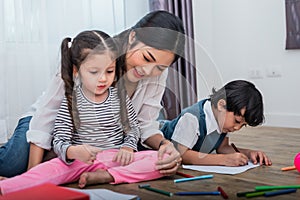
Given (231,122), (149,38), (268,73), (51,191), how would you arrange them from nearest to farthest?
(51,191) < (149,38) < (231,122) < (268,73)

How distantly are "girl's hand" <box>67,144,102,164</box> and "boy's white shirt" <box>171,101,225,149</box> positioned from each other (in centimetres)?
27

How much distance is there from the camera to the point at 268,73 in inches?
107

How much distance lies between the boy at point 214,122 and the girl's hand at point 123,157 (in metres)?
0.19

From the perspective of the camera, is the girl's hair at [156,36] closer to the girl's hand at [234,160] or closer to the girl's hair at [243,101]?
the girl's hair at [243,101]

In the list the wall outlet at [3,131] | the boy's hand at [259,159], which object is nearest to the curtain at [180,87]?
the boy's hand at [259,159]

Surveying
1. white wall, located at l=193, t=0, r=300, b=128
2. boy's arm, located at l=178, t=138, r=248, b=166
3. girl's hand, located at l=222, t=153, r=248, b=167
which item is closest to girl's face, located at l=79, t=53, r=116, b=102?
boy's arm, located at l=178, t=138, r=248, b=166

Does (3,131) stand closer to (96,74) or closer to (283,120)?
(96,74)

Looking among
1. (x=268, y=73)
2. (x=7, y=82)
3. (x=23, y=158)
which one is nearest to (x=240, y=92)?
(x=23, y=158)

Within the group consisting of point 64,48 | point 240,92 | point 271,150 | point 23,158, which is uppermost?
point 64,48

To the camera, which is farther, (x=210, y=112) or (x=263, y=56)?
(x=263, y=56)

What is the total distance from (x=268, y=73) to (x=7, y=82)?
1457 millimetres

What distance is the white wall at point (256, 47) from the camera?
263 centimetres

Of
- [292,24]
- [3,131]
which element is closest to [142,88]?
[3,131]

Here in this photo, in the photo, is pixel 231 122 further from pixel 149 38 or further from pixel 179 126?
pixel 149 38
